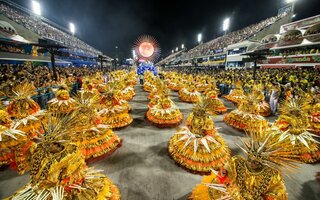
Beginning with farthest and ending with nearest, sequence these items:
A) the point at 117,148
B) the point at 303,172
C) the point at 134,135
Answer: the point at 134,135 → the point at 117,148 → the point at 303,172

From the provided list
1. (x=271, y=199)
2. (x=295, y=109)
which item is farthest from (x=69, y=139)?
(x=295, y=109)

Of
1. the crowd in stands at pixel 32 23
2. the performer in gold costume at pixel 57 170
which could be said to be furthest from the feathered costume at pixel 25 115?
the crowd in stands at pixel 32 23

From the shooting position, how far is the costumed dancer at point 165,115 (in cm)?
635

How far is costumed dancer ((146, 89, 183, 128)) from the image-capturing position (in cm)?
635

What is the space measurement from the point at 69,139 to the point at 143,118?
17.5ft

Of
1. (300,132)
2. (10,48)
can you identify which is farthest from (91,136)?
(10,48)

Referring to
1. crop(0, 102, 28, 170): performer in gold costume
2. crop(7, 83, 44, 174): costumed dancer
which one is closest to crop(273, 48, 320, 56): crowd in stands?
crop(7, 83, 44, 174): costumed dancer

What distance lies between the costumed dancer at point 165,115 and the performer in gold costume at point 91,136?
86.6 inches

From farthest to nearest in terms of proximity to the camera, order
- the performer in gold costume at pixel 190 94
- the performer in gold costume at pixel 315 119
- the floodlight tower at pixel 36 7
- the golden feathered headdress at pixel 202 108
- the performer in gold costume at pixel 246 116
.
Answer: the floodlight tower at pixel 36 7
the performer in gold costume at pixel 190 94
the performer in gold costume at pixel 246 116
the performer in gold costume at pixel 315 119
the golden feathered headdress at pixel 202 108

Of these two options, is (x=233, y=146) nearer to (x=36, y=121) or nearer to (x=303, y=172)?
(x=303, y=172)

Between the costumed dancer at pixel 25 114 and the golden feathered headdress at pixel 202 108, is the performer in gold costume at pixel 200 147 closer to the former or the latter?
the golden feathered headdress at pixel 202 108

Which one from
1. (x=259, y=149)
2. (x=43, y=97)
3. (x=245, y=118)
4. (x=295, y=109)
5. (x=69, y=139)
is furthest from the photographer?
(x=43, y=97)

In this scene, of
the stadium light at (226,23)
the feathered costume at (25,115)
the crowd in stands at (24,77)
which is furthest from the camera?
the stadium light at (226,23)

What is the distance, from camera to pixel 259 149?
6.32 ft
